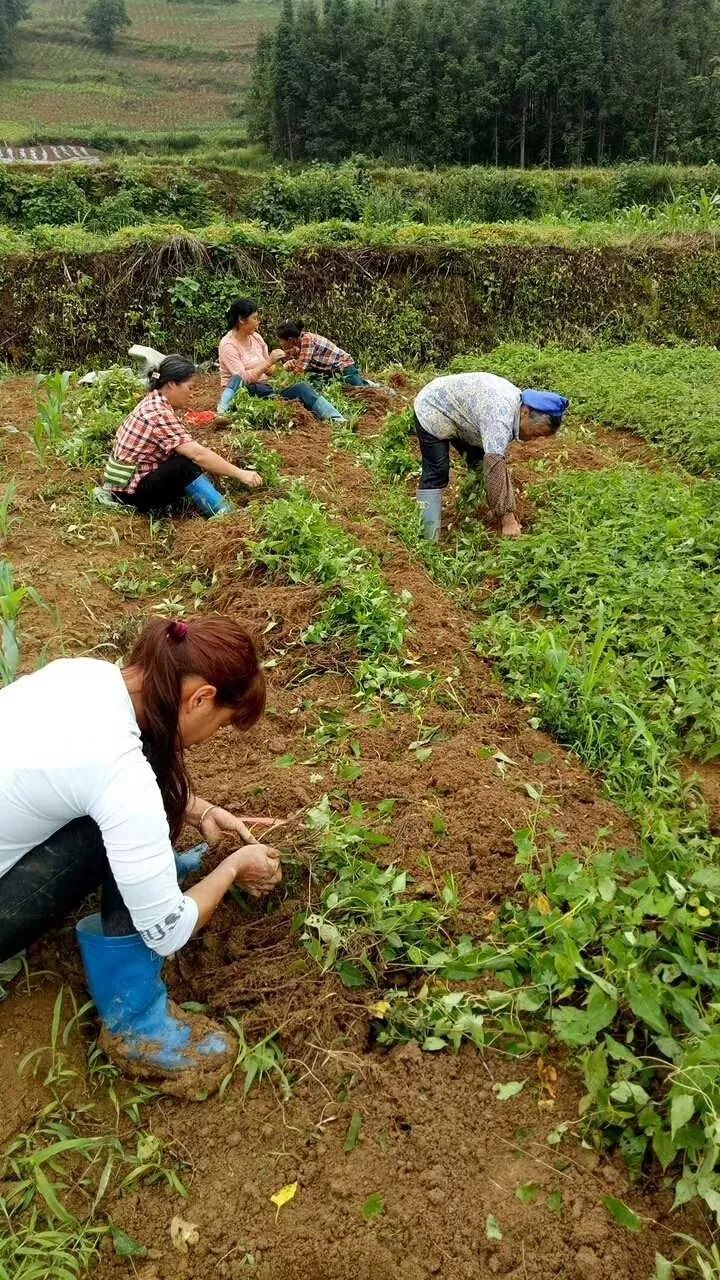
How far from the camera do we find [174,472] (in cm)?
486

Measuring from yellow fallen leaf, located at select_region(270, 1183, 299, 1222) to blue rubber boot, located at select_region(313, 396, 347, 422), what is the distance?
575 cm

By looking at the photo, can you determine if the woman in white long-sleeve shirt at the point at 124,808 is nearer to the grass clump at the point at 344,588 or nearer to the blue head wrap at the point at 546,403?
the grass clump at the point at 344,588

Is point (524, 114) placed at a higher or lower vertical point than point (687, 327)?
higher

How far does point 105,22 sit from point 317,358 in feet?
200

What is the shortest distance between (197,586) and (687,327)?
902 centimetres

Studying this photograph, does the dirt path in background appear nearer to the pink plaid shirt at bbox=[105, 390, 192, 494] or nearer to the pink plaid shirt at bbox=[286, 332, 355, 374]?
the pink plaid shirt at bbox=[105, 390, 192, 494]

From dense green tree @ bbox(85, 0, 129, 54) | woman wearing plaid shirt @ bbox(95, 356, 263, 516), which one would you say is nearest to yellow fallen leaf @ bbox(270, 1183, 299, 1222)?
woman wearing plaid shirt @ bbox(95, 356, 263, 516)

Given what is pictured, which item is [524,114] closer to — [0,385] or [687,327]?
[687,327]

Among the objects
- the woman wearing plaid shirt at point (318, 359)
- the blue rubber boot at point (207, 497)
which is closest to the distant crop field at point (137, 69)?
the woman wearing plaid shirt at point (318, 359)

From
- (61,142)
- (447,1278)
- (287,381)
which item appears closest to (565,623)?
(447,1278)

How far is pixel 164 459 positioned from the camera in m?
4.88

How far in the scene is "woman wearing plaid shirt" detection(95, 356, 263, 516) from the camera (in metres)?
4.77

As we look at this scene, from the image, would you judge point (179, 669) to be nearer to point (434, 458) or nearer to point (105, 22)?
point (434, 458)

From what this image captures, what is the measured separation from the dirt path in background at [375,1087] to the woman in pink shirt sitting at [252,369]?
3757mm
